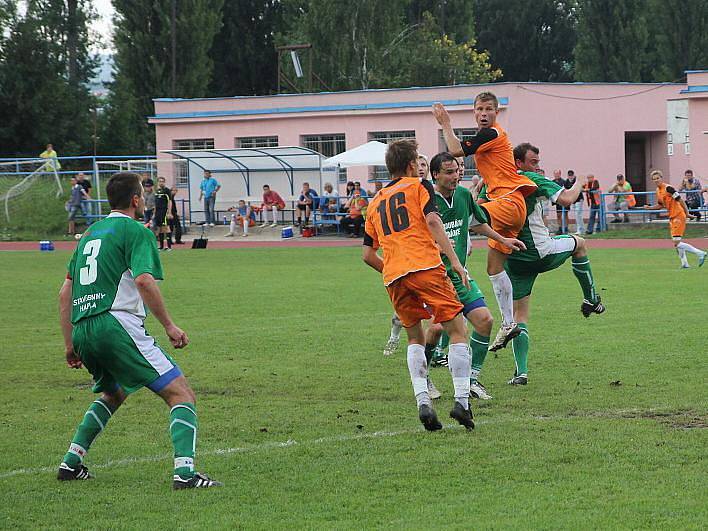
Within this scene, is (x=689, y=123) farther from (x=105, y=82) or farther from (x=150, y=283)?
(x=105, y=82)

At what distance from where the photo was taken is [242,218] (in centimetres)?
3897

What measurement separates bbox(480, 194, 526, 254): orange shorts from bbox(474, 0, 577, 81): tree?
68.0m

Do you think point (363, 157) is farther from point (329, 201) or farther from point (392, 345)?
point (392, 345)

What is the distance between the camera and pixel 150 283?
6195 millimetres

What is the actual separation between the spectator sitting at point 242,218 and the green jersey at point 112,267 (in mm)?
31495

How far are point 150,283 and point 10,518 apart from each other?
1.43m

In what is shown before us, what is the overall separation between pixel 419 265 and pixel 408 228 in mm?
267

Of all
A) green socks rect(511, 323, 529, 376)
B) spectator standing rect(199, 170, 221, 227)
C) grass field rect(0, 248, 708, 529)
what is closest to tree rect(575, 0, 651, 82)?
spectator standing rect(199, 170, 221, 227)

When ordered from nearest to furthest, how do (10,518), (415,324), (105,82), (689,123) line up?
(10,518) < (415,324) < (689,123) < (105,82)

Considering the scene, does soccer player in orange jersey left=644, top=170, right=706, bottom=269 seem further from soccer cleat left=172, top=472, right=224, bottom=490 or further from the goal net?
the goal net

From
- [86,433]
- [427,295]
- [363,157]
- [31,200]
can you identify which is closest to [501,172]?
[427,295]

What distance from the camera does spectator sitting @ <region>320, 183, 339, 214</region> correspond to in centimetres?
3756

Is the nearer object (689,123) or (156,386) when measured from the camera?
(156,386)

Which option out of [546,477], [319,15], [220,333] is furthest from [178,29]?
[546,477]
